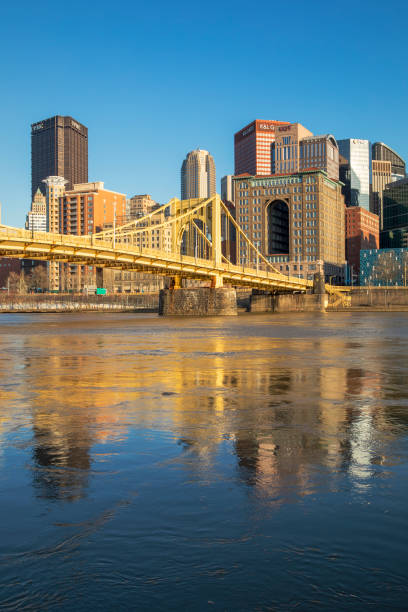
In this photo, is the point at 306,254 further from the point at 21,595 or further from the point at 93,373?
the point at 21,595

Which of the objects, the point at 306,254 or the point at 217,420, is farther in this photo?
the point at 306,254

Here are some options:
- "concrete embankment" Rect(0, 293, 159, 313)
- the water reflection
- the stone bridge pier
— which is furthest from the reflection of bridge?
"concrete embankment" Rect(0, 293, 159, 313)

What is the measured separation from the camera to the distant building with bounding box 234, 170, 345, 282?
180 meters

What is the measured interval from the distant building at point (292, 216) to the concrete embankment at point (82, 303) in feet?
146

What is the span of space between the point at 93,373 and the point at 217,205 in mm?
76795

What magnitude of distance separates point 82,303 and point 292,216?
6847 centimetres

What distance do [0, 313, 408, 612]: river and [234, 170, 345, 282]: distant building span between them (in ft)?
570

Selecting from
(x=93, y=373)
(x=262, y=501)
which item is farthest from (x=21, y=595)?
(x=93, y=373)

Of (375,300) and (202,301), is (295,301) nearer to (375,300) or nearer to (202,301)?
(375,300)

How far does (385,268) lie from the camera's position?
6895 inches

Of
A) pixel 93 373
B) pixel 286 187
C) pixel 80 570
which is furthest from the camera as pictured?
pixel 286 187

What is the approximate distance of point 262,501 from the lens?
16.6ft

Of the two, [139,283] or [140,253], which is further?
[139,283]

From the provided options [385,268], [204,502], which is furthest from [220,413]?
[385,268]
